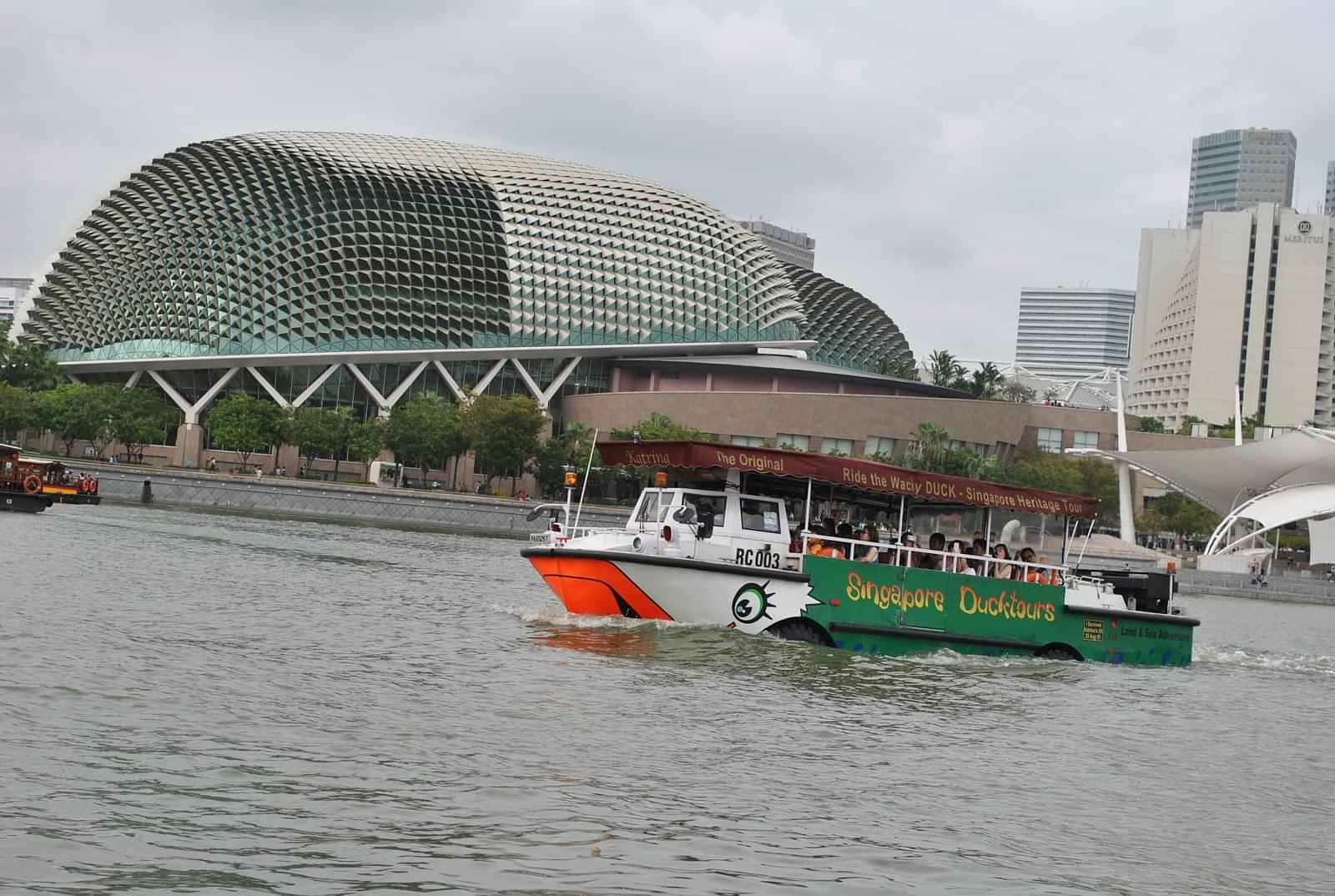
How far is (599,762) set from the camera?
14.4 meters

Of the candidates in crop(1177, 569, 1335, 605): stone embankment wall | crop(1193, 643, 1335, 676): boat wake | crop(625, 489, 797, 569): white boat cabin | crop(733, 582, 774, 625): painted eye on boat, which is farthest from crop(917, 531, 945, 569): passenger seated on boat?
crop(1177, 569, 1335, 605): stone embankment wall

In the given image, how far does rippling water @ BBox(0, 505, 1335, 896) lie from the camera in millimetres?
10805

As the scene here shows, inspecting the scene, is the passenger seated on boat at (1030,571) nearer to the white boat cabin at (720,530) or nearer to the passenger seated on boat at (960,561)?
the passenger seated on boat at (960,561)

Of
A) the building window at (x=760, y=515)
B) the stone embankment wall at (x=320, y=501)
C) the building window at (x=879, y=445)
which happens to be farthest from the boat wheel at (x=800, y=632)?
the building window at (x=879, y=445)

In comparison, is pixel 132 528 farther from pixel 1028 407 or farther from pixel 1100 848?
Result: pixel 1028 407

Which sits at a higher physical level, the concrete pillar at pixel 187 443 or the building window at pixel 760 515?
the concrete pillar at pixel 187 443

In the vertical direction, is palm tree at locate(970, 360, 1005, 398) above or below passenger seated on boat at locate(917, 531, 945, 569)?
above

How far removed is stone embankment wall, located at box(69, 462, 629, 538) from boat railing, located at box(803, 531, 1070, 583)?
4792 centimetres

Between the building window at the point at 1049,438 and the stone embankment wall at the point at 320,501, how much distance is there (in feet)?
192

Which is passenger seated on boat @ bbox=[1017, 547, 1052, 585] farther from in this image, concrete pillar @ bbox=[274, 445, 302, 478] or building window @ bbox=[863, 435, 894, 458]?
concrete pillar @ bbox=[274, 445, 302, 478]

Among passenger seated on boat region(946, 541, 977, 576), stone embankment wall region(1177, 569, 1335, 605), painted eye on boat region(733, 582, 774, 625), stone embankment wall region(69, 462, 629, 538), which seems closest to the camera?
painted eye on boat region(733, 582, 774, 625)

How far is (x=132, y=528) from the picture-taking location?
47.6 metres

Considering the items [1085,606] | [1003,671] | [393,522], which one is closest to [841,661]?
[1003,671]

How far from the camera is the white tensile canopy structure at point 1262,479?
318ft
